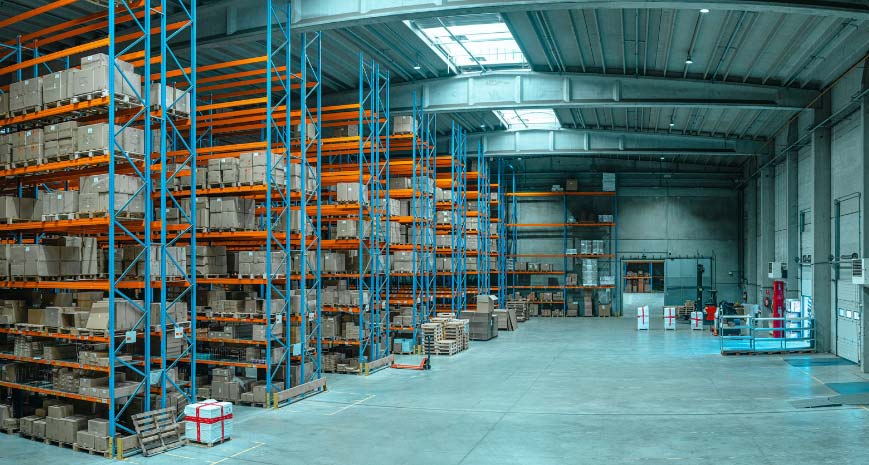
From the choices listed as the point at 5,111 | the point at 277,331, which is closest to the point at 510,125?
the point at 277,331

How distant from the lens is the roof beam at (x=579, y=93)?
19.4 metres

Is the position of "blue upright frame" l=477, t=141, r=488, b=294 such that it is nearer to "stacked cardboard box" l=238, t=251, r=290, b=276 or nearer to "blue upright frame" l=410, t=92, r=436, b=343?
"blue upright frame" l=410, t=92, r=436, b=343

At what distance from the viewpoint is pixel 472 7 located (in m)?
13.2

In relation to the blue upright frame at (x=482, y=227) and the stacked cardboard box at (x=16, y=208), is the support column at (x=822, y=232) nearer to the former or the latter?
the blue upright frame at (x=482, y=227)

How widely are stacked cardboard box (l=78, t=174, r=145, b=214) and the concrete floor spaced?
3.76 metres

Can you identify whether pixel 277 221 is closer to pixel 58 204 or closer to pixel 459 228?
pixel 58 204

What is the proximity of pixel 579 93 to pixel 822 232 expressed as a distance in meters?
8.07

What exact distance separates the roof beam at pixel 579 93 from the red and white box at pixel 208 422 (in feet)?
40.8

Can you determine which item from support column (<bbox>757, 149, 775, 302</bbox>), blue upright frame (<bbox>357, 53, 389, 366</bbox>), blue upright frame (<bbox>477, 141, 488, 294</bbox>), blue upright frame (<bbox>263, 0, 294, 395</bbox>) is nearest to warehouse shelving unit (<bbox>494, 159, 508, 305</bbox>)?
blue upright frame (<bbox>477, 141, 488, 294</bbox>)

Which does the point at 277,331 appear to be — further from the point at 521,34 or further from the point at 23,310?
the point at 521,34

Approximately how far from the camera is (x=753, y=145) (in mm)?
27234

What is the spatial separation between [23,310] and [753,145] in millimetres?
25403

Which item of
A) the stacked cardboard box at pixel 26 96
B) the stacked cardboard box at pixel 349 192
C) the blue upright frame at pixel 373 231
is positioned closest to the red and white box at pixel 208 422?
the stacked cardboard box at pixel 26 96

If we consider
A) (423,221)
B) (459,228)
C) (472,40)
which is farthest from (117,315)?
(459,228)
